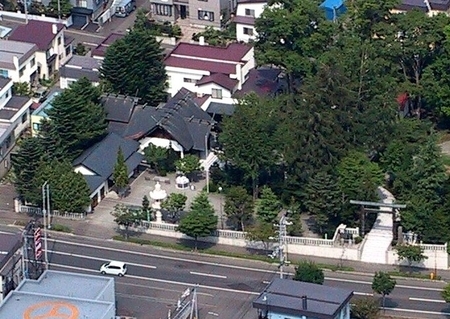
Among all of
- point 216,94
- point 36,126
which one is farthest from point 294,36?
point 36,126

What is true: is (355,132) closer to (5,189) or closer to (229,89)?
(229,89)

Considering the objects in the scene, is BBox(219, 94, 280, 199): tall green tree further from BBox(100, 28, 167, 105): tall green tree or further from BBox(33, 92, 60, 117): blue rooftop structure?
BBox(33, 92, 60, 117): blue rooftop structure

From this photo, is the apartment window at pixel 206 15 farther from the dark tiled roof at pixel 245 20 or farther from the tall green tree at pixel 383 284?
the tall green tree at pixel 383 284

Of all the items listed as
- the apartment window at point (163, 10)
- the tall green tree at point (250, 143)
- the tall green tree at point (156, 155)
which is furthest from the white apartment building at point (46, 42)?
the tall green tree at point (250, 143)

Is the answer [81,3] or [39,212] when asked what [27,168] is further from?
[81,3]

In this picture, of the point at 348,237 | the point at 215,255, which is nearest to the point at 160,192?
the point at 215,255
